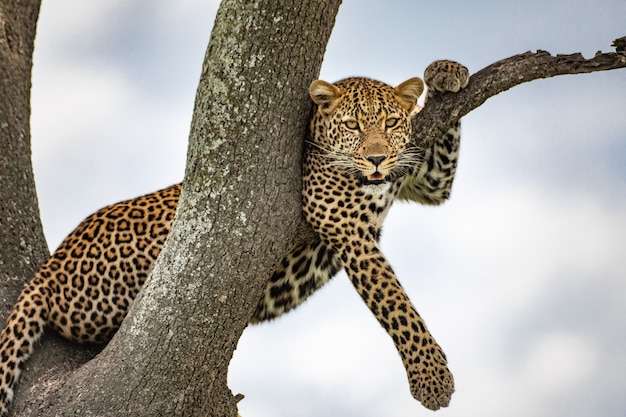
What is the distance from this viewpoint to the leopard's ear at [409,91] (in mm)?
7434

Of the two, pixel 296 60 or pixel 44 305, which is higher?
pixel 296 60

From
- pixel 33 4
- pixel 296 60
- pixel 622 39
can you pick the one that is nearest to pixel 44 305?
pixel 296 60

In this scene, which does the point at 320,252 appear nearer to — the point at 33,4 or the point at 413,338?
the point at 413,338

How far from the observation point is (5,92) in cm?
858

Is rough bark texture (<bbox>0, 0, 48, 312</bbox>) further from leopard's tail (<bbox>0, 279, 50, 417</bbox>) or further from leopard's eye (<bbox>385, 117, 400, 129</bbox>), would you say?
leopard's eye (<bbox>385, 117, 400, 129</bbox>)

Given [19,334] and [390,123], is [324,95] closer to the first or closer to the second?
[390,123]

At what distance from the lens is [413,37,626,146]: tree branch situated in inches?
280

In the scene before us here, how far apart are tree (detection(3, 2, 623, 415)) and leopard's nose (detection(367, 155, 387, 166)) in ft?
1.93

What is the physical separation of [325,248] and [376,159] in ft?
2.94

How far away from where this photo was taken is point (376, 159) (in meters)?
6.98

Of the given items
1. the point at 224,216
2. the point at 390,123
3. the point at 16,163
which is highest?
the point at 390,123

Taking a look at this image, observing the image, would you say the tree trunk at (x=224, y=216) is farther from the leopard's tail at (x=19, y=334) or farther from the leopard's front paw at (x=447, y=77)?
the leopard's front paw at (x=447, y=77)

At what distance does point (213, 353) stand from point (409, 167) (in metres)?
2.12

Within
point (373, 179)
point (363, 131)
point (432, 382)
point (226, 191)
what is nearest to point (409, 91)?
point (363, 131)
